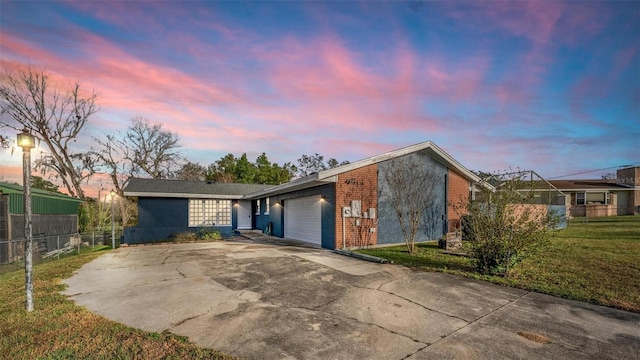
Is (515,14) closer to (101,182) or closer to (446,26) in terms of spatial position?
(446,26)

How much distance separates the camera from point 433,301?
5.79 metres

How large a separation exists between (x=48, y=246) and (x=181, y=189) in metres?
6.94

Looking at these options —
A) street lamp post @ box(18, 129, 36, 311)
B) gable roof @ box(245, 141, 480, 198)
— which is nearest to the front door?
gable roof @ box(245, 141, 480, 198)

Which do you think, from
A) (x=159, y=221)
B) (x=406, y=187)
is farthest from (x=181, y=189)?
(x=406, y=187)

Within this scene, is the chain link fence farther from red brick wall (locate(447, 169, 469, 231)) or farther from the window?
red brick wall (locate(447, 169, 469, 231))

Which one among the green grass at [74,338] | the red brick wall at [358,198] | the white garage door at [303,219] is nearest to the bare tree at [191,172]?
the white garage door at [303,219]

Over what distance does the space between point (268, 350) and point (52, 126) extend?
3308cm

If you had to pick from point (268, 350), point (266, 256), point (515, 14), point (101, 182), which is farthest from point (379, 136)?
point (101, 182)

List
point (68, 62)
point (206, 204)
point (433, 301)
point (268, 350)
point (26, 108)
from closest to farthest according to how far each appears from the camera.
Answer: point (268, 350), point (433, 301), point (68, 62), point (206, 204), point (26, 108)

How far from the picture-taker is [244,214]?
75.4 ft

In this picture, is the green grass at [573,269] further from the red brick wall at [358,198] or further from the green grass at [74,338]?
the green grass at [74,338]

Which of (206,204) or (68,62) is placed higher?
(68,62)

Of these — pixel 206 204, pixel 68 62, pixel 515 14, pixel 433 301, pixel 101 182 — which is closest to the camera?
pixel 433 301

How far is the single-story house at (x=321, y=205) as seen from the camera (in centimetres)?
1277
